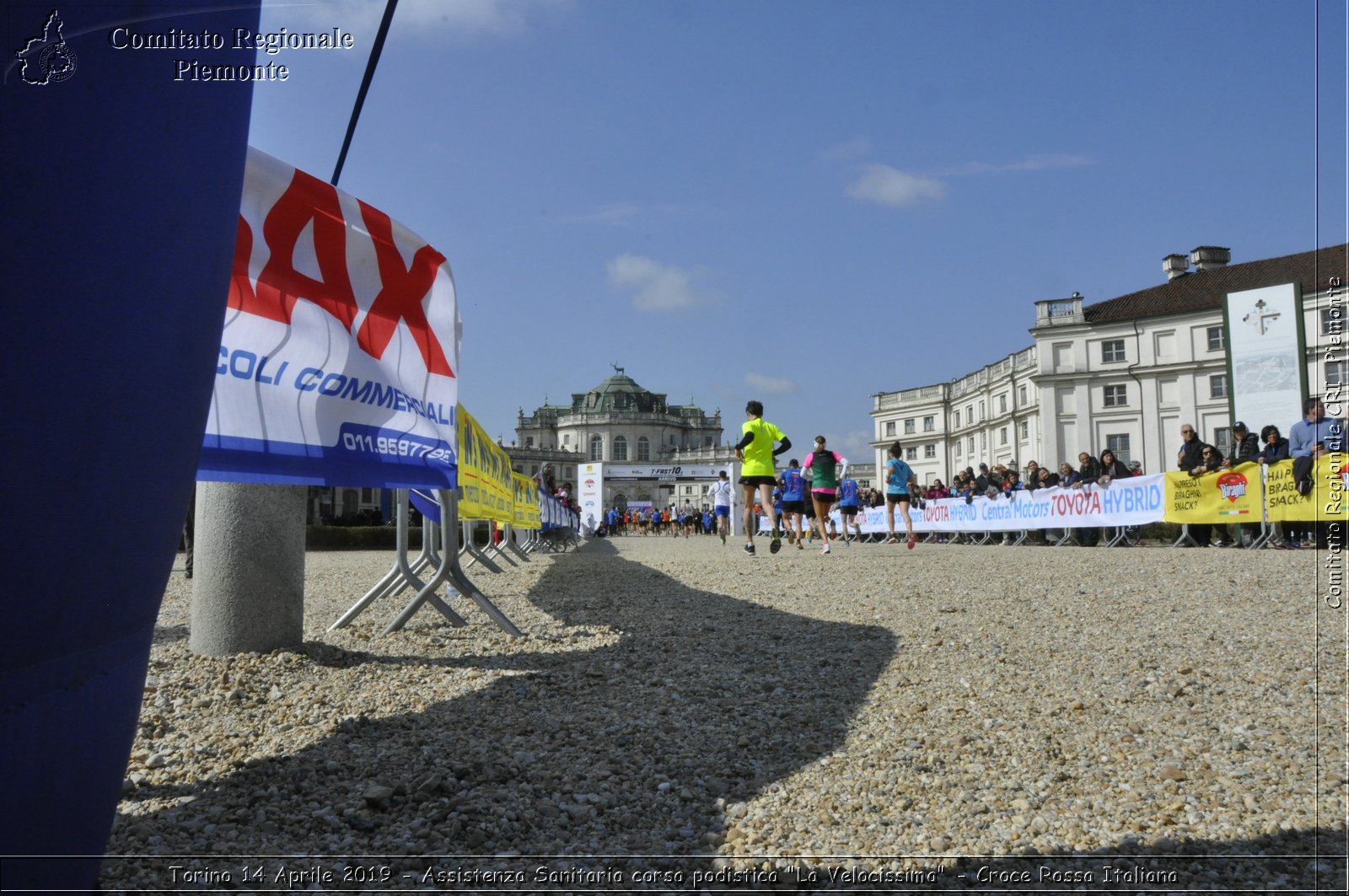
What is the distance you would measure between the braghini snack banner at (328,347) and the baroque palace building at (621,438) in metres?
102

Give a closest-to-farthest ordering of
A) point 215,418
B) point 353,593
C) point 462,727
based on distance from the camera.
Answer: point 462,727
point 215,418
point 353,593

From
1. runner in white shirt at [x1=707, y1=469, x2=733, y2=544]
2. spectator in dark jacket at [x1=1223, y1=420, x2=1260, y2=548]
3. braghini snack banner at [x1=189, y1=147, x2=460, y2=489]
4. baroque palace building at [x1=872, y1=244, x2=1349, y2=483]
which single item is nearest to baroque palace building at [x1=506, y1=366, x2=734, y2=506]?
baroque palace building at [x1=872, y1=244, x2=1349, y2=483]

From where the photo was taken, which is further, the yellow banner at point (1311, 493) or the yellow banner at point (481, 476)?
the yellow banner at point (1311, 493)

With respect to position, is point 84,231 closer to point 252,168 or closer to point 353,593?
point 252,168

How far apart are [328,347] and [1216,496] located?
13.2 metres

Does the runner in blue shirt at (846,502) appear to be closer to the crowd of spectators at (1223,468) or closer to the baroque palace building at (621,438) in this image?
the crowd of spectators at (1223,468)

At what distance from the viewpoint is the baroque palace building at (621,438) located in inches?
4505

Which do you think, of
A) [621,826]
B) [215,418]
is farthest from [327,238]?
[621,826]

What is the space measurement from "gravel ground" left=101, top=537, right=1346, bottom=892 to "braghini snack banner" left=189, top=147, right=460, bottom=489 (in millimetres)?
937

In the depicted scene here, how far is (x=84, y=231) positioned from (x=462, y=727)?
207 centimetres

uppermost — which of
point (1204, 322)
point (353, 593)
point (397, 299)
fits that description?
point (1204, 322)

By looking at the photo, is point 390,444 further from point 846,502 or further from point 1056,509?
point 846,502

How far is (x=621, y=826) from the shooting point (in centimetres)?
222

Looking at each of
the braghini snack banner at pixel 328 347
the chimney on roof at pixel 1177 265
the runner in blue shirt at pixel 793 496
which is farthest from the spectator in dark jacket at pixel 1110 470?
the chimney on roof at pixel 1177 265
